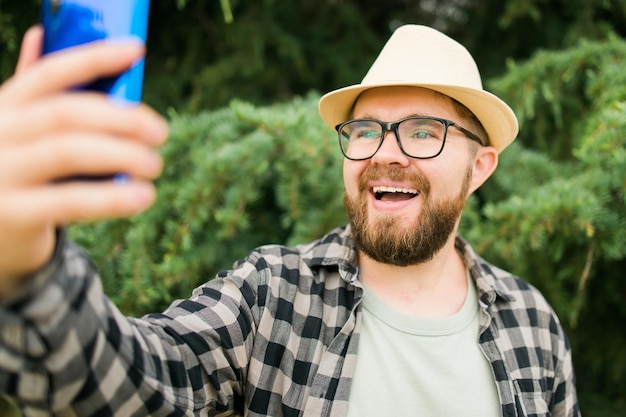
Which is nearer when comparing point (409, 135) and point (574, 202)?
point (409, 135)

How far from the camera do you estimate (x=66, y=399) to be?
2.88 feet

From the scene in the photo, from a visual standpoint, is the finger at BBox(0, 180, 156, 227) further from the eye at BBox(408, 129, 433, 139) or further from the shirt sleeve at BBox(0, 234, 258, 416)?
the eye at BBox(408, 129, 433, 139)

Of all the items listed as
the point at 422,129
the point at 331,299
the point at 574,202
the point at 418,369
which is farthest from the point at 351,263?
the point at 574,202

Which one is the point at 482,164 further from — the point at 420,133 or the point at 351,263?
the point at 351,263

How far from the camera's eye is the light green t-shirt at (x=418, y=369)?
1508 millimetres

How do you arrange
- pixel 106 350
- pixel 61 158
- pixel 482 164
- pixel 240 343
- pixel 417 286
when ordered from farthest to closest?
pixel 482 164
pixel 417 286
pixel 240 343
pixel 106 350
pixel 61 158

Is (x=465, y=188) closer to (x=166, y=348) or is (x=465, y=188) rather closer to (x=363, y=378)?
(x=363, y=378)

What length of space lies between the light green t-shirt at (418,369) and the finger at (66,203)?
40.7 inches

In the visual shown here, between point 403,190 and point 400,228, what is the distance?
0.12m

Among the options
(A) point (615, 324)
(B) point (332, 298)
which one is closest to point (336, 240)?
(B) point (332, 298)

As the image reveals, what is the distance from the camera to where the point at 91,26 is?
755mm

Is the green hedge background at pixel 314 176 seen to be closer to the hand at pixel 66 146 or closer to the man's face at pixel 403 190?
the man's face at pixel 403 190

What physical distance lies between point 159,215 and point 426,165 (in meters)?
1.03

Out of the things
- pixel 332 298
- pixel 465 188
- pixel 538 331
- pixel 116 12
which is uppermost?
pixel 116 12
